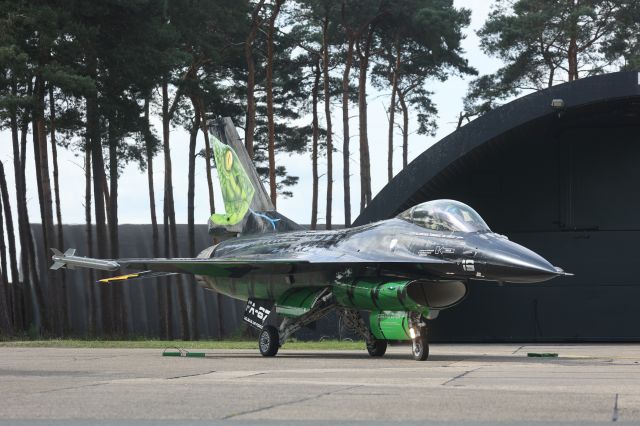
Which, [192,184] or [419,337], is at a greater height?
[192,184]

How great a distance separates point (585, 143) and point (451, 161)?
4.42 m

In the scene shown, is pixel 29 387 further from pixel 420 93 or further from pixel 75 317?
pixel 420 93

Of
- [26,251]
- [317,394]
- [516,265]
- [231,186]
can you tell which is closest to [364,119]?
[26,251]

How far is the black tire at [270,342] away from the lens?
18.7 m

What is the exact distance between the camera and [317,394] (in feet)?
30.4

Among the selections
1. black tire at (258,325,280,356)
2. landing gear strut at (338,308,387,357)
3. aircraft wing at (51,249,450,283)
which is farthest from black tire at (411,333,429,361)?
black tire at (258,325,280,356)

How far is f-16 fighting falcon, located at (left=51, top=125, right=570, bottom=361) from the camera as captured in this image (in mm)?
15828

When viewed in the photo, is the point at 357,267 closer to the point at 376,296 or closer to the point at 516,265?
the point at 376,296

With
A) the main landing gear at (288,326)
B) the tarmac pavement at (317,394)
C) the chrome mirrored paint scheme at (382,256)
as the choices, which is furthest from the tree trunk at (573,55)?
the tarmac pavement at (317,394)

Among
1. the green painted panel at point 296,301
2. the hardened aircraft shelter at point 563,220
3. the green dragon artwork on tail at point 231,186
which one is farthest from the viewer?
the hardened aircraft shelter at point 563,220

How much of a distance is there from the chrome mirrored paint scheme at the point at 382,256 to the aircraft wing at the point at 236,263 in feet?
0.07

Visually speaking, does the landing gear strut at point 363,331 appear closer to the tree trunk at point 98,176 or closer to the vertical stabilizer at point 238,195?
the vertical stabilizer at point 238,195

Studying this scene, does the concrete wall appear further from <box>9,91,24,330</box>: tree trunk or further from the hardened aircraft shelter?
<box>9,91,24,330</box>: tree trunk

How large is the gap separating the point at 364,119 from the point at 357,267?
3017cm
